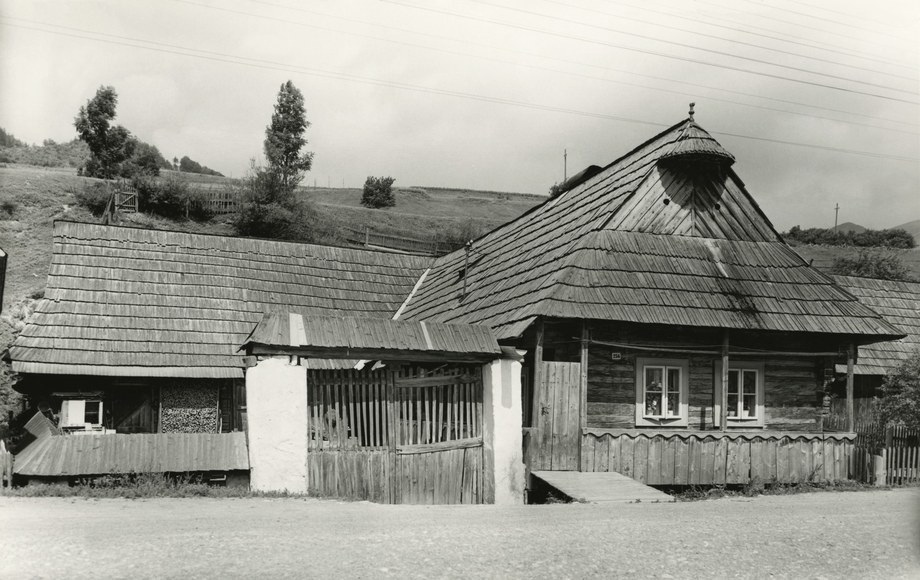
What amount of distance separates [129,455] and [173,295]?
434 inches

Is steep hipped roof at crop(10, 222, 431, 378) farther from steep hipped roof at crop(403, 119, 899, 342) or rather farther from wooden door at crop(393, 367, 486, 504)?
wooden door at crop(393, 367, 486, 504)

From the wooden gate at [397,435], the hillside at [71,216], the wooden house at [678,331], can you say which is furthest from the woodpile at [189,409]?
the hillside at [71,216]

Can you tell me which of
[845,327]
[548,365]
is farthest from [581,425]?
[845,327]

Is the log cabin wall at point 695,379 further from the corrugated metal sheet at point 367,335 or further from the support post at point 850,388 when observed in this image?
the corrugated metal sheet at point 367,335

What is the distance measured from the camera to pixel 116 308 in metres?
20.7

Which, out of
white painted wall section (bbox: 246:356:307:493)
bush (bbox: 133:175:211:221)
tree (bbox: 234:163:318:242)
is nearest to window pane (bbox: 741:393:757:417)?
white painted wall section (bbox: 246:356:307:493)

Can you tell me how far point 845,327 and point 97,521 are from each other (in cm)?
1405

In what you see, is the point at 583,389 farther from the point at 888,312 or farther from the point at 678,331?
the point at 888,312

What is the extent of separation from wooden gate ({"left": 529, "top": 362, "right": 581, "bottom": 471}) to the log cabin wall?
1.17 meters

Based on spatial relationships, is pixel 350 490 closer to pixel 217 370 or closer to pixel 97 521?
pixel 97 521

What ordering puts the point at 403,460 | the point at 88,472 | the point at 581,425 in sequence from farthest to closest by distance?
the point at 581,425
the point at 403,460
the point at 88,472

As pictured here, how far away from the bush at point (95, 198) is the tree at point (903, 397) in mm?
44968

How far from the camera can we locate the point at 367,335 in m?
12.3

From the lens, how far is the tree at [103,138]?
56.8 meters
